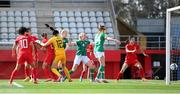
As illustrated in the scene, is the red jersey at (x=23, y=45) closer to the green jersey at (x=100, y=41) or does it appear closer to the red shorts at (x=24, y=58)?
the red shorts at (x=24, y=58)

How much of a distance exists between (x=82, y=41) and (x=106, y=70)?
35.1 feet

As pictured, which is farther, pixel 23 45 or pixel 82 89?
pixel 23 45

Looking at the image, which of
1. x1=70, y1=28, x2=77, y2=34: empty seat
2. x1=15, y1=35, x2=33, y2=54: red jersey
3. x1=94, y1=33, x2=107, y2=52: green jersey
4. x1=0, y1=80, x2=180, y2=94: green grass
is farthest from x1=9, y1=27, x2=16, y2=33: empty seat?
x1=0, y1=80, x2=180, y2=94: green grass

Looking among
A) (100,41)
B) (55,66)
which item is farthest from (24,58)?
(100,41)

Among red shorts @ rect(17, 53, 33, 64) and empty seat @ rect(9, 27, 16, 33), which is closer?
red shorts @ rect(17, 53, 33, 64)

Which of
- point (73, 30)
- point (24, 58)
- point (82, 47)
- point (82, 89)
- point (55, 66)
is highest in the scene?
point (73, 30)

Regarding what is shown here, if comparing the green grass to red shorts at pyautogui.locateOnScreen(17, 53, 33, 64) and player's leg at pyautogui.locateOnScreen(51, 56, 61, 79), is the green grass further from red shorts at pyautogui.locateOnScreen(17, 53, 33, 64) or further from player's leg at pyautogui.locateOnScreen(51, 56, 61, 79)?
player's leg at pyautogui.locateOnScreen(51, 56, 61, 79)

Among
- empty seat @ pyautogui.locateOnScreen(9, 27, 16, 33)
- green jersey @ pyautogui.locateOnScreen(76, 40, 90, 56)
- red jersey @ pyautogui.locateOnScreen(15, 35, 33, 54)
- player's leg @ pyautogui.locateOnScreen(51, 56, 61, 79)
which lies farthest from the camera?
empty seat @ pyautogui.locateOnScreen(9, 27, 16, 33)

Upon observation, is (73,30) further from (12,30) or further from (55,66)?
(55,66)

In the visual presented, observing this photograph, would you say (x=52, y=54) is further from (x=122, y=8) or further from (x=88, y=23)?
(x=122, y=8)

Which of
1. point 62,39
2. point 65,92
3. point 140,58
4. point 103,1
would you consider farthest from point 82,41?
point 103,1

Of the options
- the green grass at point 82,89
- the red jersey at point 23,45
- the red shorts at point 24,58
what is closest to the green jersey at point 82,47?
the red jersey at point 23,45

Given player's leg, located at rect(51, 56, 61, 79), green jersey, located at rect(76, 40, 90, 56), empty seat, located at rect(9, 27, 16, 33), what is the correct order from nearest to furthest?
player's leg, located at rect(51, 56, 61, 79) → green jersey, located at rect(76, 40, 90, 56) → empty seat, located at rect(9, 27, 16, 33)

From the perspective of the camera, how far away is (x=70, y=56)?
32219 mm
